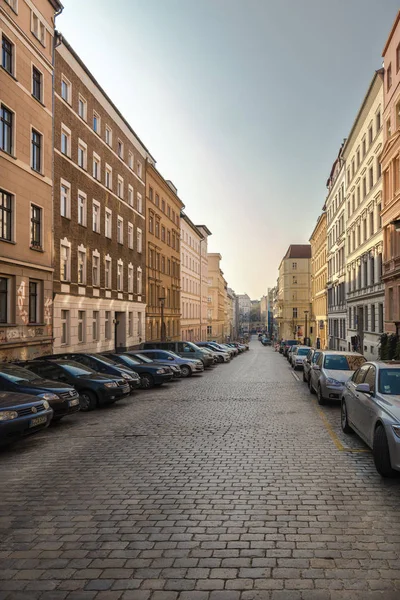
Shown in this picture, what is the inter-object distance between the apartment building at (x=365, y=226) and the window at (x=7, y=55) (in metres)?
21.9

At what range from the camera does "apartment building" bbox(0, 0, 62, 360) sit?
63.8ft

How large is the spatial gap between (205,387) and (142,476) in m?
13.1

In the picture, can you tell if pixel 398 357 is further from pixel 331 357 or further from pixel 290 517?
pixel 290 517

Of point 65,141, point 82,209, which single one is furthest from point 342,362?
point 65,141

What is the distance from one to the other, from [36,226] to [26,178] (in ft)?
7.03

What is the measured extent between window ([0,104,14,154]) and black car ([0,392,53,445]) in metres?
12.7

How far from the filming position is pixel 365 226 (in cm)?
3841

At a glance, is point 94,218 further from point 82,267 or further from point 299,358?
point 299,358

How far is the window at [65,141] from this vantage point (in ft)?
83.8

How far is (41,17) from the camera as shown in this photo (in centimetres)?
2208

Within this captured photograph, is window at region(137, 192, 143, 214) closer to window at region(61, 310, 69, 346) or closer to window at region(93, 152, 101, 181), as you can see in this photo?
window at region(93, 152, 101, 181)

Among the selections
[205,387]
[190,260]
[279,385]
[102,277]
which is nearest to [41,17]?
[102,277]

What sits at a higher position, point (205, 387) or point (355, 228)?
point (355, 228)

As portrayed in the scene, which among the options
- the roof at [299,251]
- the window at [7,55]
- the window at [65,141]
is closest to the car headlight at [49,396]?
the window at [7,55]
